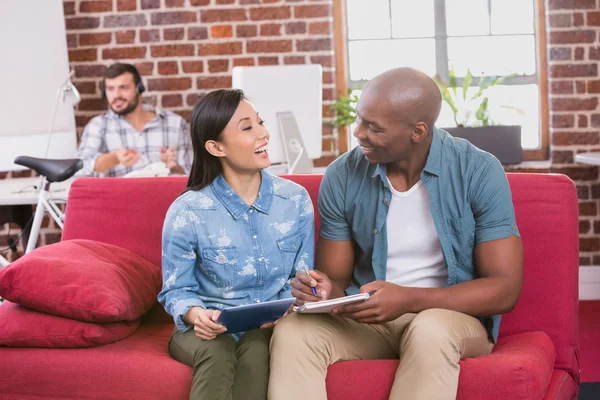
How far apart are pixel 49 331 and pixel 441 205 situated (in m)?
1.11

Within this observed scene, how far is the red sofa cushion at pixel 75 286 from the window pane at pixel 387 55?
2833mm

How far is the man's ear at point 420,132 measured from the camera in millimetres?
2189

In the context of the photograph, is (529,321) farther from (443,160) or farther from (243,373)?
(243,373)

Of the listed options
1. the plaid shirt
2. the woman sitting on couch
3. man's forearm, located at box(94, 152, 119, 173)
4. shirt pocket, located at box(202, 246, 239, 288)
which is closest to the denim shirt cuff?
the woman sitting on couch

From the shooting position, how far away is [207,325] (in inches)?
81.3

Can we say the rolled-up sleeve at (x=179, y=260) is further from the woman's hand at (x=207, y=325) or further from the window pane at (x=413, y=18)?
the window pane at (x=413, y=18)

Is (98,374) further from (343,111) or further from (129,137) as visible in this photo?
(343,111)

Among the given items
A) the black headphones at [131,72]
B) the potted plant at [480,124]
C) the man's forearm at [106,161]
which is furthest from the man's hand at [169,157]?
the potted plant at [480,124]

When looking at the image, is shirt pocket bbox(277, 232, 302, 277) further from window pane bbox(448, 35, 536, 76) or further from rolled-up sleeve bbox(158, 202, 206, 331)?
window pane bbox(448, 35, 536, 76)

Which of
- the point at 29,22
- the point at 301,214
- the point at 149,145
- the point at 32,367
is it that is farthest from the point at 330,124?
the point at 32,367

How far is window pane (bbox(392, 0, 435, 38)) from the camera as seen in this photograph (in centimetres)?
492

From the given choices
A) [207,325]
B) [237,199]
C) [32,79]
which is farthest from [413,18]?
[207,325]

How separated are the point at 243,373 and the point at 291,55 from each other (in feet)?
9.91

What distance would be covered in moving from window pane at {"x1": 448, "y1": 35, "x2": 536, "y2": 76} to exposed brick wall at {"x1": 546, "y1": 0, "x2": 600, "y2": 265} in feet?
0.89
